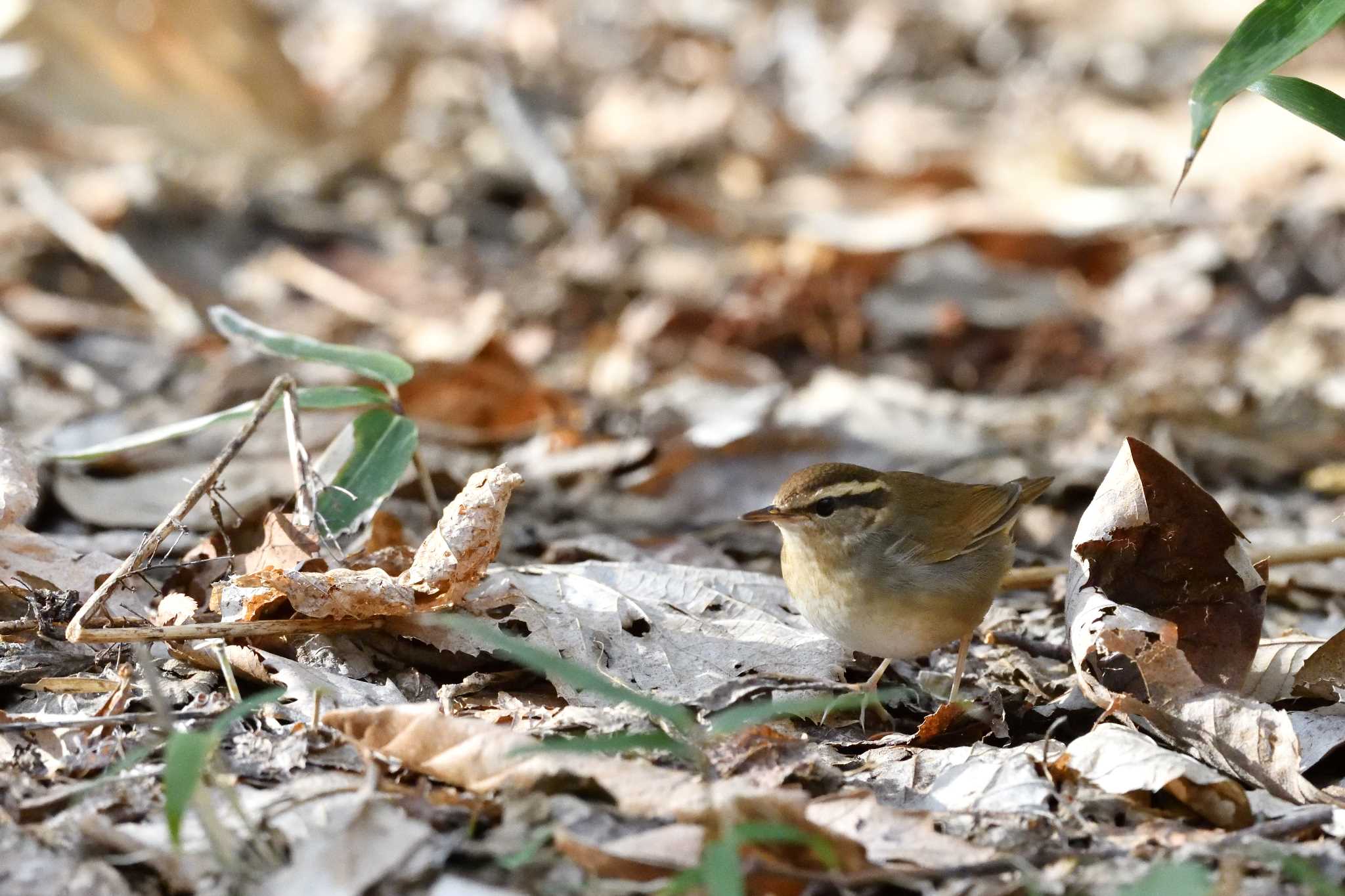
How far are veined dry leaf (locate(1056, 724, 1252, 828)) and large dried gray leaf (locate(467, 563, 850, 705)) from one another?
3.06 ft

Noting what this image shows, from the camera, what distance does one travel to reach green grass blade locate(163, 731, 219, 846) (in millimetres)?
2309

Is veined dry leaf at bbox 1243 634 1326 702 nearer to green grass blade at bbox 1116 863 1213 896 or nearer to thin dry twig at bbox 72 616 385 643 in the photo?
green grass blade at bbox 1116 863 1213 896

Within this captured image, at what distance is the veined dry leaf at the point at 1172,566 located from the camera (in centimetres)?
352

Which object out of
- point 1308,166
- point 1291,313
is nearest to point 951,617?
point 1291,313

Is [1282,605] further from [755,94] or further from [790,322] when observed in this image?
[755,94]

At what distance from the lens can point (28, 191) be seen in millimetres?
8344

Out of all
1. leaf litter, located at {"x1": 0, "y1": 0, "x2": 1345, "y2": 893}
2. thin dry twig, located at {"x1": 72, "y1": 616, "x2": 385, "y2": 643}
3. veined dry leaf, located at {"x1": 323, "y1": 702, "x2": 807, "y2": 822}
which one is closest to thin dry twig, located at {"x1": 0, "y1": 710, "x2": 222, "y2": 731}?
leaf litter, located at {"x1": 0, "y1": 0, "x2": 1345, "y2": 893}

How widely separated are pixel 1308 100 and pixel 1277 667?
150 cm

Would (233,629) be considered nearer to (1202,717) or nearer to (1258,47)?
(1202,717)

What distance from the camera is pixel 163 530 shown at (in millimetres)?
3299

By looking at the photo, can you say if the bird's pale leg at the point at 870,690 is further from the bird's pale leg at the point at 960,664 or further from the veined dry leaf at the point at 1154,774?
the veined dry leaf at the point at 1154,774

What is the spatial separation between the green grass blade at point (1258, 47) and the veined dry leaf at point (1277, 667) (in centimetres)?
137

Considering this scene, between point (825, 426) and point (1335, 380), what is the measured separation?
3.01 m

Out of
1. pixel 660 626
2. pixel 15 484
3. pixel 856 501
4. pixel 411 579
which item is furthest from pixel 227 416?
pixel 856 501
